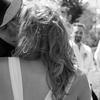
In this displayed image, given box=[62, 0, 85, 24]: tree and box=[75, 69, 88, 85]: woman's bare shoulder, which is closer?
box=[75, 69, 88, 85]: woman's bare shoulder

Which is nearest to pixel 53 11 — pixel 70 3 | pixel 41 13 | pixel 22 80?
pixel 41 13

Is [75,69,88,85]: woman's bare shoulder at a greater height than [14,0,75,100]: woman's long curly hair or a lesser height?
lesser

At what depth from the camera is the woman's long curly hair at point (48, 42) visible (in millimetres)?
1438

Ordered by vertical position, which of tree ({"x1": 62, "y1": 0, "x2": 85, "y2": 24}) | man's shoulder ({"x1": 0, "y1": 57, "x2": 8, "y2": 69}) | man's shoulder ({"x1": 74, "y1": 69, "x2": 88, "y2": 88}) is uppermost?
man's shoulder ({"x1": 0, "y1": 57, "x2": 8, "y2": 69})

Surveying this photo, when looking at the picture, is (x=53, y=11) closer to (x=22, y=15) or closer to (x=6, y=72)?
(x=22, y=15)

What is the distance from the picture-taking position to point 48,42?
57.9 inches

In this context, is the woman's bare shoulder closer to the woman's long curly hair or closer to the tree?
the woman's long curly hair

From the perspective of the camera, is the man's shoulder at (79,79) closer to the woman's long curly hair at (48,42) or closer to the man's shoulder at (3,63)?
the woman's long curly hair at (48,42)

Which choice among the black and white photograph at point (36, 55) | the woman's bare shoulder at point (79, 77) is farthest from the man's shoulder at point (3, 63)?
the woman's bare shoulder at point (79, 77)

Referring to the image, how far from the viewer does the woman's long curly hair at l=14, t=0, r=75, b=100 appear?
1438mm

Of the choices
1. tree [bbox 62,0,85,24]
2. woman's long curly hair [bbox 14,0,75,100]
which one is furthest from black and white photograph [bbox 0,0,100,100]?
tree [bbox 62,0,85,24]

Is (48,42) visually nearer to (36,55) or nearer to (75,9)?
(36,55)

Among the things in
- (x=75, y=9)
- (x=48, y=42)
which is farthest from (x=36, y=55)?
(x=75, y=9)

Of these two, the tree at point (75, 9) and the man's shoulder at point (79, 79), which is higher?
the man's shoulder at point (79, 79)
